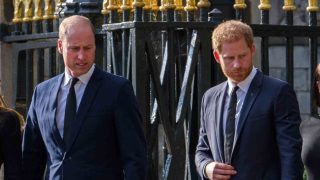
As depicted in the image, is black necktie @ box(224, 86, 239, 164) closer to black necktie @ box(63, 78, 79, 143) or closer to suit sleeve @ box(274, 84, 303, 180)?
suit sleeve @ box(274, 84, 303, 180)

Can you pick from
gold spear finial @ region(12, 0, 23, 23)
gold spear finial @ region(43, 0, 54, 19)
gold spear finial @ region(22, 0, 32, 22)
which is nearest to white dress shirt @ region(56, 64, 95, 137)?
gold spear finial @ region(43, 0, 54, 19)

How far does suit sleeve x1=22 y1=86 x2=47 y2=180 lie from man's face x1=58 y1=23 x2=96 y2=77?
404 mm

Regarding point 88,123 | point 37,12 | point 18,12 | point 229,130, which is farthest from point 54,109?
point 18,12

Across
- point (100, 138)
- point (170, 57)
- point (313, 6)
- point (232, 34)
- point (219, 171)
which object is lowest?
point (219, 171)

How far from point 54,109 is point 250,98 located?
3.41ft

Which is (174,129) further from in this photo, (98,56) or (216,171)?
(216,171)

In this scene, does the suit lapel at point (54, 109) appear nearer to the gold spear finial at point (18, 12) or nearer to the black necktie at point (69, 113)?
the black necktie at point (69, 113)

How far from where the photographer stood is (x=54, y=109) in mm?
5691

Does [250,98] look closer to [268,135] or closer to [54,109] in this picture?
[268,135]

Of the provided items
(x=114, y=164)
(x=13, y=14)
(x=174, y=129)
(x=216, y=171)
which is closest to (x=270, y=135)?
(x=216, y=171)

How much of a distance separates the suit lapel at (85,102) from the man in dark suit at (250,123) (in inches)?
25.8

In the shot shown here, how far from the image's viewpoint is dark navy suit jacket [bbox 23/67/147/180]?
18.2 feet

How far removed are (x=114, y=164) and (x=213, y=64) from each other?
170cm

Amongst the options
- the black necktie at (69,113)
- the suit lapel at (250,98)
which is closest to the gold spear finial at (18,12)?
the black necktie at (69,113)
